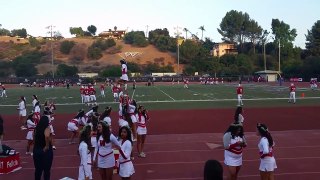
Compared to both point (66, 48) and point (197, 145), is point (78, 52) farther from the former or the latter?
point (197, 145)

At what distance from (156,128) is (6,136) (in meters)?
6.94

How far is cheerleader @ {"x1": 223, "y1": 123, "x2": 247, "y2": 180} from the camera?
848 cm

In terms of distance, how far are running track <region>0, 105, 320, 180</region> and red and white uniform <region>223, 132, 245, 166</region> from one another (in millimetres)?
2408

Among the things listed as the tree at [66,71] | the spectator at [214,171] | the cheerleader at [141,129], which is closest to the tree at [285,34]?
the tree at [66,71]

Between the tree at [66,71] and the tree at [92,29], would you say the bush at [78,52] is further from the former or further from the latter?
the tree at [92,29]

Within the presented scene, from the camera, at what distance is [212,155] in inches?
542

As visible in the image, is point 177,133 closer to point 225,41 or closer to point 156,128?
point 156,128

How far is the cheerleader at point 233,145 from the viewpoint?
8.48m

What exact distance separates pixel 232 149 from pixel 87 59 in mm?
129173

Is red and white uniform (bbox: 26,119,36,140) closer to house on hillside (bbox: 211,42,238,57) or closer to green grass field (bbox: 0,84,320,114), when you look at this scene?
green grass field (bbox: 0,84,320,114)

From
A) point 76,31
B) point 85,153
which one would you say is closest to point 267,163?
point 85,153

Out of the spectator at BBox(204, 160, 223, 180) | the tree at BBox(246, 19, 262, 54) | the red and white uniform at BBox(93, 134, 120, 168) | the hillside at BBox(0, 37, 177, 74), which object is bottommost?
the red and white uniform at BBox(93, 134, 120, 168)

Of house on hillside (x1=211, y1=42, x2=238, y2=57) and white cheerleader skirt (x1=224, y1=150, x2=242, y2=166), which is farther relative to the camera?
house on hillside (x1=211, y1=42, x2=238, y2=57)

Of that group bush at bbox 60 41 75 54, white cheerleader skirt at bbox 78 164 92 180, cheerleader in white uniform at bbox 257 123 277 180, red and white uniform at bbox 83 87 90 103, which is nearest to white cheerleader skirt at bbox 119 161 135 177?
white cheerleader skirt at bbox 78 164 92 180
